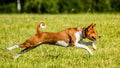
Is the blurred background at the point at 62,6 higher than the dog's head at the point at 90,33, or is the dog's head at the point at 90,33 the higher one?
the dog's head at the point at 90,33

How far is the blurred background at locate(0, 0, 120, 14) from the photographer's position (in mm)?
48812

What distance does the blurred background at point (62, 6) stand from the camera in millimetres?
48812

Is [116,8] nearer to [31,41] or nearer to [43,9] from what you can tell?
[43,9]

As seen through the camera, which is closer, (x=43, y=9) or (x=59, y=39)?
(x=59, y=39)

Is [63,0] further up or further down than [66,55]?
→ further down

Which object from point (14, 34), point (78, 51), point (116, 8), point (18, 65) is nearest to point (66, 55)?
point (78, 51)

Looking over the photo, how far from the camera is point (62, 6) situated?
50625mm

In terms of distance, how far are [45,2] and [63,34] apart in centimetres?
3721

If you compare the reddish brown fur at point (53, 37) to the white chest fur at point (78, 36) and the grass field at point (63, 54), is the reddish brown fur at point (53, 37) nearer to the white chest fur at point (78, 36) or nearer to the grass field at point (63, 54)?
the white chest fur at point (78, 36)

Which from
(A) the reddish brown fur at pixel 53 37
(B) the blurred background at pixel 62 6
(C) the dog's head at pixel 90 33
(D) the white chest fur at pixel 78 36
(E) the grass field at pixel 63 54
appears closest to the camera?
(E) the grass field at pixel 63 54

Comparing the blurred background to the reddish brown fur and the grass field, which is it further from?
the reddish brown fur

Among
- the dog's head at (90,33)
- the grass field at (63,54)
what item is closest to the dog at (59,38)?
the dog's head at (90,33)

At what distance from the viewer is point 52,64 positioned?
11.0 metres

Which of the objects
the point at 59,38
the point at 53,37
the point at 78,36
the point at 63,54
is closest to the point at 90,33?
the point at 78,36
